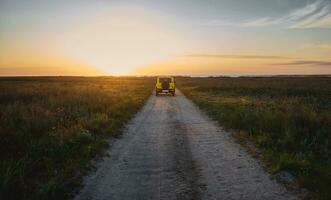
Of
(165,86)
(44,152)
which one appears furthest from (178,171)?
(165,86)

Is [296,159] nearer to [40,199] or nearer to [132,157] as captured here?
[132,157]

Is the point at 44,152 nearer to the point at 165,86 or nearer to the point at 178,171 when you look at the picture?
the point at 178,171

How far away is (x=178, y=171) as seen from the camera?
7188 millimetres

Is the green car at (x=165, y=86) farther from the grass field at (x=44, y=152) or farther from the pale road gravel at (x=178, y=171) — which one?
the pale road gravel at (x=178, y=171)

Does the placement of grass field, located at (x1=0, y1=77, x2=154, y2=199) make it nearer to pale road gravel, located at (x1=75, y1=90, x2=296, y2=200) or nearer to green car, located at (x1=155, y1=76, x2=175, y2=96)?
pale road gravel, located at (x1=75, y1=90, x2=296, y2=200)

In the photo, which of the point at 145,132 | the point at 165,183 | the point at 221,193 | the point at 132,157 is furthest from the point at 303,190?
the point at 145,132

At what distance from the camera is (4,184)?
5.85m

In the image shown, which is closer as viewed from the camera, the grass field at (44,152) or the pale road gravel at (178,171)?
the pale road gravel at (178,171)

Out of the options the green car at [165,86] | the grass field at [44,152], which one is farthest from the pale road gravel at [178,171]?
the green car at [165,86]

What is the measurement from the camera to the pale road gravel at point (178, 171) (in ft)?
19.3

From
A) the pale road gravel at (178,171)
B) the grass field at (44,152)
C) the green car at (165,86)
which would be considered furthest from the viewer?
the green car at (165,86)

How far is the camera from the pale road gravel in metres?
5.89

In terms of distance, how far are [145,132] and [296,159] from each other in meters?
6.15

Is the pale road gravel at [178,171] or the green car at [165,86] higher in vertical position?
the green car at [165,86]
